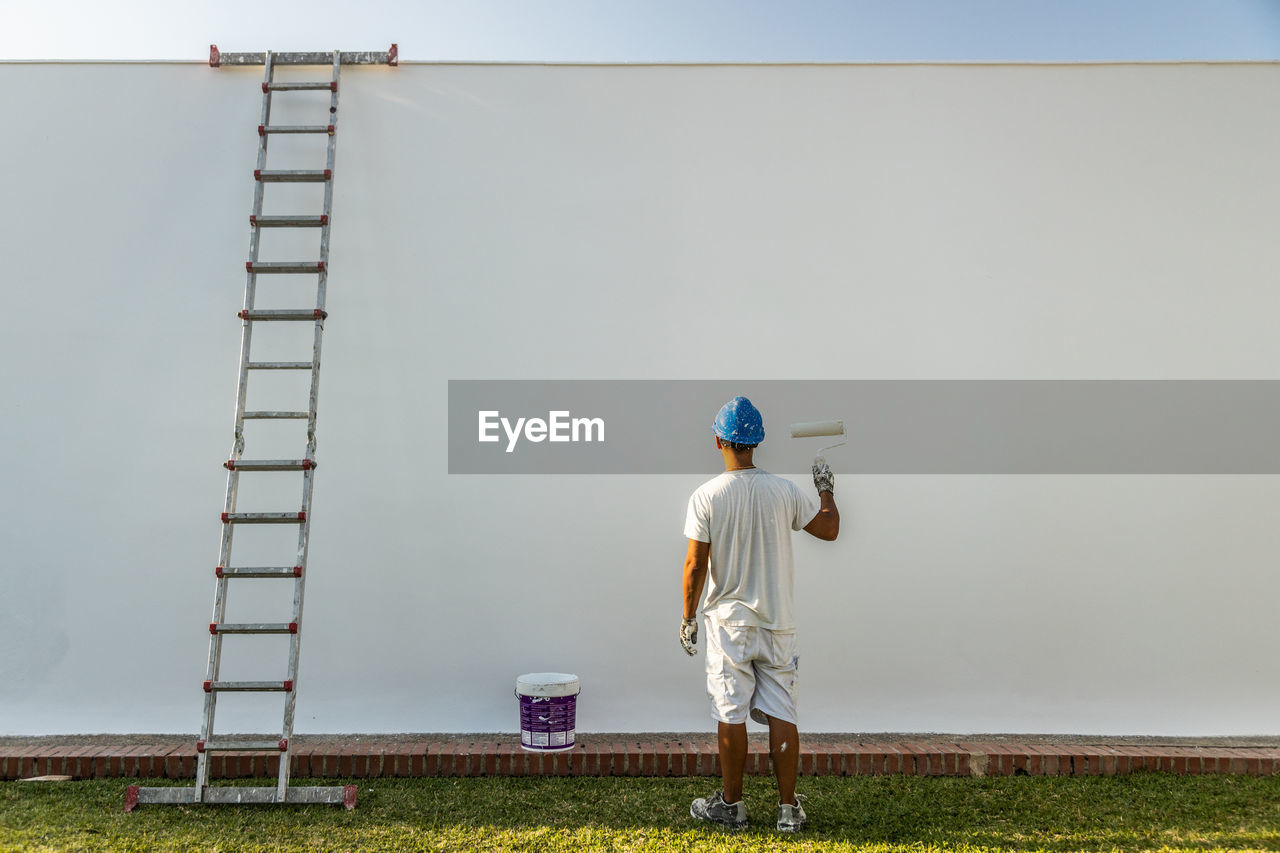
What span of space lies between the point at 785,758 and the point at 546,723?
1.32m

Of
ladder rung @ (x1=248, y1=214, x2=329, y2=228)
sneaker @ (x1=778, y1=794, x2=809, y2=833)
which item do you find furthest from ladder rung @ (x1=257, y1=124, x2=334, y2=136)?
sneaker @ (x1=778, y1=794, x2=809, y2=833)

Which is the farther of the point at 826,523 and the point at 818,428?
the point at 818,428

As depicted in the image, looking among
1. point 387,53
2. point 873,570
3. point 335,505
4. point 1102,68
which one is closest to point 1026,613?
point 873,570

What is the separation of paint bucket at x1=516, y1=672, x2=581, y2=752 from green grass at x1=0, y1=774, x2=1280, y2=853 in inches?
9.0

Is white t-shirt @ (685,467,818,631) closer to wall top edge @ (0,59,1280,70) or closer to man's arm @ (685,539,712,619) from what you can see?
man's arm @ (685,539,712,619)

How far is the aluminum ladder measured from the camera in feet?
12.2

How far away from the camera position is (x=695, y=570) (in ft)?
11.7

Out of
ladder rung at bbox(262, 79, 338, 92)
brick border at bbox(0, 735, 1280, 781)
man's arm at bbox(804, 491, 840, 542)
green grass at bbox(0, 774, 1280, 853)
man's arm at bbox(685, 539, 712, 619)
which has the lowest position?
green grass at bbox(0, 774, 1280, 853)

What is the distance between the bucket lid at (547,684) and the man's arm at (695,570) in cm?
103

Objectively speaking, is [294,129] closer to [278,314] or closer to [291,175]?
[291,175]

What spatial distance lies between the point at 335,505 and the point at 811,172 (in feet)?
10.2

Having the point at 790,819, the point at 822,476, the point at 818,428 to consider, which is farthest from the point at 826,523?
the point at 790,819

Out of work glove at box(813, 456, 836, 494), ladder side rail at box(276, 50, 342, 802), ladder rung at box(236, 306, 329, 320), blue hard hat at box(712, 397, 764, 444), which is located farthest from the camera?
ladder rung at box(236, 306, 329, 320)

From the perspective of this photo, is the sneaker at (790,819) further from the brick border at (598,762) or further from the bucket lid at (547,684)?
the bucket lid at (547,684)
